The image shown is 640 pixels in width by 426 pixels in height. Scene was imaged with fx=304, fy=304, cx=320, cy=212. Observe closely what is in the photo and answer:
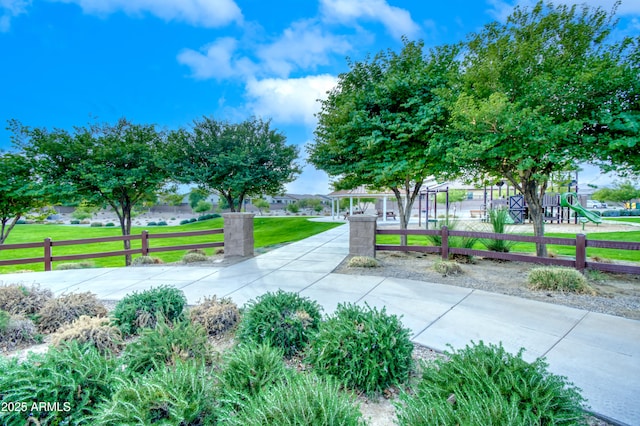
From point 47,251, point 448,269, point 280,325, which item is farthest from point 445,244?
point 47,251

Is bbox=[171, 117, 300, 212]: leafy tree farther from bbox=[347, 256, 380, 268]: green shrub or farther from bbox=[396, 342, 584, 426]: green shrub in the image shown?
bbox=[396, 342, 584, 426]: green shrub

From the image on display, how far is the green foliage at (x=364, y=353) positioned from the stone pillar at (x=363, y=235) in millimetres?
5434

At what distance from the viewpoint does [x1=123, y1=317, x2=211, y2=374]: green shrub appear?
260 cm

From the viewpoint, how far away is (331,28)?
10594 mm

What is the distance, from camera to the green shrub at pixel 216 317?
3631 mm

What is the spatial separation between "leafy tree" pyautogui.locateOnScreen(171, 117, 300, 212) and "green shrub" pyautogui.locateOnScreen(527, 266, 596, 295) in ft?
29.3

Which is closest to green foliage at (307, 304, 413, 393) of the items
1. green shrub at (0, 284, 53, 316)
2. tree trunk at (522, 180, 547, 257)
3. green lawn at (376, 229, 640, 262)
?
green shrub at (0, 284, 53, 316)

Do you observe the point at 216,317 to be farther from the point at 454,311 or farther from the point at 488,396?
the point at 454,311

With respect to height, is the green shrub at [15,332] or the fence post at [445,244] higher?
the fence post at [445,244]

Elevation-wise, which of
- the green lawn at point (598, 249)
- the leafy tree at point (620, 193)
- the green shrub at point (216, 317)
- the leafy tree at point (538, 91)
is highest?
the leafy tree at point (538, 91)

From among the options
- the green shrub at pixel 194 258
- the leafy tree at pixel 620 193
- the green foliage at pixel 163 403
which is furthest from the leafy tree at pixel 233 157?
the leafy tree at pixel 620 193

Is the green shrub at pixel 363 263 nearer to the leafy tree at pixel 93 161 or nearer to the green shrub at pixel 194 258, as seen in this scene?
the green shrub at pixel 194 258

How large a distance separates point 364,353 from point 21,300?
470 centimetres

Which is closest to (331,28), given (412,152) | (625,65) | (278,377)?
(412,152)
